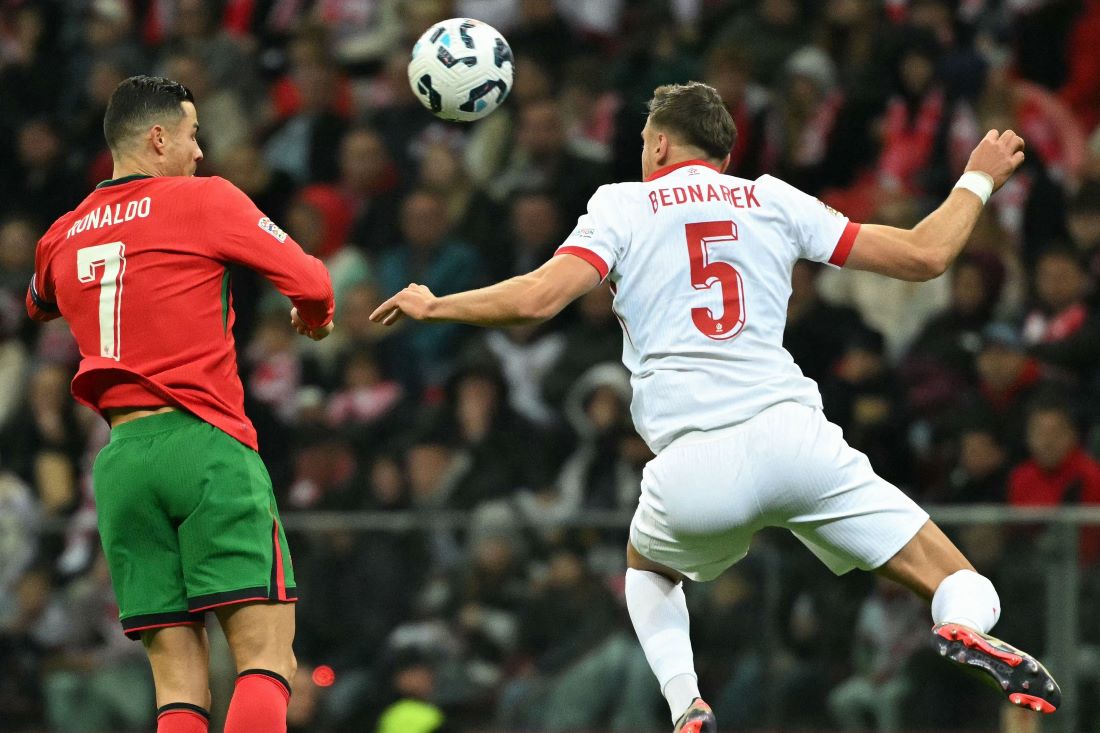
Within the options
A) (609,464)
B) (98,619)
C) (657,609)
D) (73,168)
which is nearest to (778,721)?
(609,464)

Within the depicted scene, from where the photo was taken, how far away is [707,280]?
5.79m

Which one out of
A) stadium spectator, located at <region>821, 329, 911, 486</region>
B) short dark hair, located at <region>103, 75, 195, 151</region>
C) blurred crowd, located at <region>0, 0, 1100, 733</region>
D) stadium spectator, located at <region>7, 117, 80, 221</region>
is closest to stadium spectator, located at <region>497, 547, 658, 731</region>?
blurred crowd, located at <region>0, 0, 1100, 733</region>

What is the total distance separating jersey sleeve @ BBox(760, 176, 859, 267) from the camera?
19.2ft

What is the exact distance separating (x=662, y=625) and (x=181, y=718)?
67.1 inches

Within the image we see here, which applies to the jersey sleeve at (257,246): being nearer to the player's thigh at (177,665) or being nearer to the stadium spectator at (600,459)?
the player's thigh at (177,665)

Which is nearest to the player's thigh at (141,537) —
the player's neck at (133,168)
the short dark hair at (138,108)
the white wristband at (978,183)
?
the player's neck at (133,168)

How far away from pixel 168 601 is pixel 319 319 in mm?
1019

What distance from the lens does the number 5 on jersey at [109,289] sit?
220 inches

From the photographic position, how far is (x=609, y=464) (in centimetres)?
1020

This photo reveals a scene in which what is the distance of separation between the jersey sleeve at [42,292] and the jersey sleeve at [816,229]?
2378 mm

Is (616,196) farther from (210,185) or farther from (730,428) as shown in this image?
(210,185)

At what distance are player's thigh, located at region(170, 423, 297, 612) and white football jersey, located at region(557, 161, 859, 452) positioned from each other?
1276 millimetres

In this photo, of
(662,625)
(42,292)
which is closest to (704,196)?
(662,625)

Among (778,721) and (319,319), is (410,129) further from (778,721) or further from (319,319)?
(319,319)
